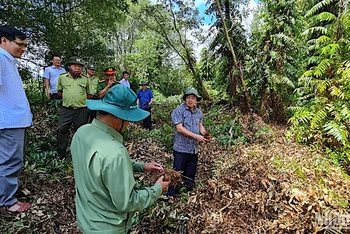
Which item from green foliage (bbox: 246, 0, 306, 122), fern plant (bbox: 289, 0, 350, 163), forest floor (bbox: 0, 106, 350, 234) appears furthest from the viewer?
green foliage (bbox: 246, 0, 306, 122)

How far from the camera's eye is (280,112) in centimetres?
741

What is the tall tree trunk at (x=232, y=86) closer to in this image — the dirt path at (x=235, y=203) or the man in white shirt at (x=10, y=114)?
the dirt path at (x=235, y=203)

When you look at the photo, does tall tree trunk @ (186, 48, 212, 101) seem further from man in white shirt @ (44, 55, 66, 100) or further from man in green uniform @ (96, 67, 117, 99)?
man in white shirt @ (44, 55, 66, 100)

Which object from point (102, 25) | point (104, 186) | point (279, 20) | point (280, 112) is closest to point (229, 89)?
point (280, 112)

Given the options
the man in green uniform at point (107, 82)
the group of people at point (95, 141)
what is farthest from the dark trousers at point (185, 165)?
the man in green uniform at point (107, 82)

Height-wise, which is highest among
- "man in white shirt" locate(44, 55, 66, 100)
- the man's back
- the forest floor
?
"man in white shirt" locate(44, 55, 66, 100)

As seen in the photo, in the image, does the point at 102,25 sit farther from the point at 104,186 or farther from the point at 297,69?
the point at 104,186

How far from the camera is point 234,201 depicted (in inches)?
127

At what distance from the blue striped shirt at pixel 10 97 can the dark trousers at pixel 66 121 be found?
1457 mm

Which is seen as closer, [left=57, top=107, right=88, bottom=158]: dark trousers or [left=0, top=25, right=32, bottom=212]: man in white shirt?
[left=0, top=25, right=32, bottom=212]: man in white shirt

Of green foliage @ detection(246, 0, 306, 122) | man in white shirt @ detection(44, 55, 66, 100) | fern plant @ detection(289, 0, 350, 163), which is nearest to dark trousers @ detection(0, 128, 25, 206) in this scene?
man in white shirt @ detection(44, 55, 66, 100)

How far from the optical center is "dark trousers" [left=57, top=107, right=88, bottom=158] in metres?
4.27

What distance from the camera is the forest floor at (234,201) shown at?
9.20ft

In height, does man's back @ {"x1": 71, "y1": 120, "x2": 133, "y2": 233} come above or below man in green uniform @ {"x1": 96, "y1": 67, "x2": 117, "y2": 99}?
below
